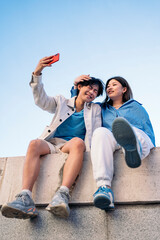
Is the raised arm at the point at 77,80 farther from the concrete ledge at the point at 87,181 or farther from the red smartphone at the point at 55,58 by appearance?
the concrete ledge at the point at 87,181

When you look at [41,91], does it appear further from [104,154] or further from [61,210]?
[61,210]

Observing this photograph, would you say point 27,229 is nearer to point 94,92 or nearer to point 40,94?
point 40,94

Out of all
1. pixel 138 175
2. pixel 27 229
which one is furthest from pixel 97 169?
pixel 27 229

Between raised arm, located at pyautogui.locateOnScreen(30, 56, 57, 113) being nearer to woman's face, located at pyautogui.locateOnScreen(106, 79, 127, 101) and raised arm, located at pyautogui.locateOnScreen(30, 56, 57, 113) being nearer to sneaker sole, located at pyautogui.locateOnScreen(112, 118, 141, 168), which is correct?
woman's face, located at pyautogui.locateOnScreen(106, 79, 127, 101)

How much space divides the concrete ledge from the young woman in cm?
17

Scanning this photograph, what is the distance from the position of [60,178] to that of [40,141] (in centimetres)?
47

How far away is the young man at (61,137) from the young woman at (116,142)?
23 centimetres

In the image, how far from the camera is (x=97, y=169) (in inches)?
106

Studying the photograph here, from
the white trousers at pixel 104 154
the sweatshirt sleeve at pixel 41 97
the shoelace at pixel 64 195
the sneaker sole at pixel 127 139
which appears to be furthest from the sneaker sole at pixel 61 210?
the sweatshirt sleeve at pixel 41 97

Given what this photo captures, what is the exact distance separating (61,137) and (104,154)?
3.54 feet

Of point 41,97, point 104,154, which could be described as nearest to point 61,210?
point 104,154

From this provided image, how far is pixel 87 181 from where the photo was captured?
2939 millimetres

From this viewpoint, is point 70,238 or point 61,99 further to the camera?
point 61,99

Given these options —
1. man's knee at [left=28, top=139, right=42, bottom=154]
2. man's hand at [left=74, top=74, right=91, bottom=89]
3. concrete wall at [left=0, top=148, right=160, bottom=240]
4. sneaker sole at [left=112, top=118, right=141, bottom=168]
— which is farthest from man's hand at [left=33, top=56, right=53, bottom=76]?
sneaker sole at [left=112, top=118, right=141, bottom=168]
